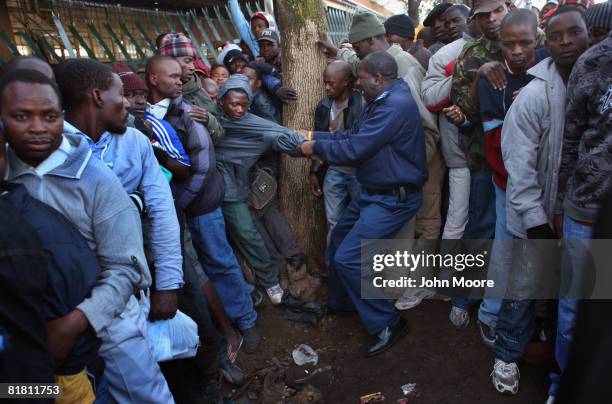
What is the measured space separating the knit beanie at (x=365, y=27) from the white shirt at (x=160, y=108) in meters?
1.94

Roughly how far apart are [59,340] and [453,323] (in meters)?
2.89

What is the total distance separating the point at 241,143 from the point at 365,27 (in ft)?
5.16

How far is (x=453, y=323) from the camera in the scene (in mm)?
3621

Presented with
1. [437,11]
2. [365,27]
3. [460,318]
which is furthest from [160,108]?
[437,11]

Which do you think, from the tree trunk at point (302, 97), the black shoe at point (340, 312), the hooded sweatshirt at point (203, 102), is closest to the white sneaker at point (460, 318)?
the black shoe at point (340, 312)

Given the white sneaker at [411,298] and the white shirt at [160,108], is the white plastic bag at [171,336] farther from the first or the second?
the white sneaker at [411,298]

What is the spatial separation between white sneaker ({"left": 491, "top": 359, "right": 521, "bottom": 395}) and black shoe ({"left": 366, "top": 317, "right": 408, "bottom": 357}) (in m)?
0.80

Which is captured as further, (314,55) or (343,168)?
(314,55)

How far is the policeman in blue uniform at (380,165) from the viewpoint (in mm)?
3305

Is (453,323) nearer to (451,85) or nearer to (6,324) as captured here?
(451,85)

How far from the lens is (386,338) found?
350cm

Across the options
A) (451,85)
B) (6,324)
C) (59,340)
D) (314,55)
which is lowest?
(59,340)

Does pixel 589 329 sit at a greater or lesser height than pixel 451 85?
lesser

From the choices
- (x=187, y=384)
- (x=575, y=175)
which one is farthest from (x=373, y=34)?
(x=187, y=384)
